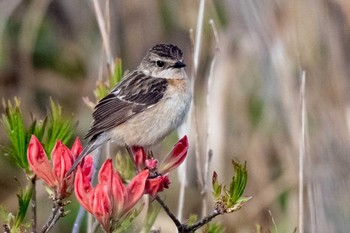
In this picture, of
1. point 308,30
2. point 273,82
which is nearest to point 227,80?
point 273,82

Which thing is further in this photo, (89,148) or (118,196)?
(89,148)

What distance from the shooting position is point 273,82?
521cm

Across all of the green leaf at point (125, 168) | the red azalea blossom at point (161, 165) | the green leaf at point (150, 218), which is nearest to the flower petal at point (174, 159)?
the red azalea blossom at point (161, 165)

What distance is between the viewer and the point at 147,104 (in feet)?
12.7

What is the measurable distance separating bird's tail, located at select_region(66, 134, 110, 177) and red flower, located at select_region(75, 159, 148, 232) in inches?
3.5

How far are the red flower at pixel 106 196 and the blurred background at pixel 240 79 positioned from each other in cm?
115

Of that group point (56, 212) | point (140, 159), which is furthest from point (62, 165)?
point (140, 159)

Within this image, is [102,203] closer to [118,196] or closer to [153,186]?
[118,196]

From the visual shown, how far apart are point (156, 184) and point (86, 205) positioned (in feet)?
0.81

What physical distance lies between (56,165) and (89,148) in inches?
19.4

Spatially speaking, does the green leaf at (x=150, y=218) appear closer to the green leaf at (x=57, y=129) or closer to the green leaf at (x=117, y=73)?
the green leaf at (x=57, y=129)

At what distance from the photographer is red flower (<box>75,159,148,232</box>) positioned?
245 cm

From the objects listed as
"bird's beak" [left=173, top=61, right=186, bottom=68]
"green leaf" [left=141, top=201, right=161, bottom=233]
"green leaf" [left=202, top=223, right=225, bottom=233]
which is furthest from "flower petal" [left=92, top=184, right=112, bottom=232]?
"bird's beak" [left=173, top=61, right=186, bottom=68]

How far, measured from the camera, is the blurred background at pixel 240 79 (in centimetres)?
Result: 428
